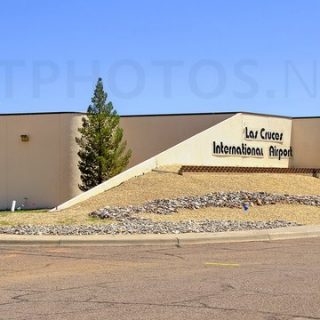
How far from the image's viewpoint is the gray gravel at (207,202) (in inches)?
850

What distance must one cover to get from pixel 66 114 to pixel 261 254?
19.4m

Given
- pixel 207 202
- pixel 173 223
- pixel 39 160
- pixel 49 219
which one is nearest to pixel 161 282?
pixel 173 223

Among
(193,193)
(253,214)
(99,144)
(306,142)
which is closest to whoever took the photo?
(253,214)

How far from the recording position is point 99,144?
30984 millimetres

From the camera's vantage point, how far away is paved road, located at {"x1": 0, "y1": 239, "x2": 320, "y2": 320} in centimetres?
819

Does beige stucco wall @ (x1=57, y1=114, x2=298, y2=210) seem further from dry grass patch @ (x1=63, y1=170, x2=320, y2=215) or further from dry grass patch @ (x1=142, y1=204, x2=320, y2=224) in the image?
dry grass patch @ (x1=142, y1=204, x2=320, y2=224)

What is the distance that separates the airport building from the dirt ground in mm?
1751

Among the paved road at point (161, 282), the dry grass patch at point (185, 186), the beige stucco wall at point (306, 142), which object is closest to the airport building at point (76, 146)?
the dry grass patch at point (185, 186)

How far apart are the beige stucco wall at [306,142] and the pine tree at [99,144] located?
12076 millimetres

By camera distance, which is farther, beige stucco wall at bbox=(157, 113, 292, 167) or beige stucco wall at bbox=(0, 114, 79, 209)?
beige stucco wall at bbox=(0, 114, 79, 209)

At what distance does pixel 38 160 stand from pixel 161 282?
22.3m

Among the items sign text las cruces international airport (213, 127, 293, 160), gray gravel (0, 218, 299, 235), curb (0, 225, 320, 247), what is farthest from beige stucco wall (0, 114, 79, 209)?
curb (0, 225, 320, 247)

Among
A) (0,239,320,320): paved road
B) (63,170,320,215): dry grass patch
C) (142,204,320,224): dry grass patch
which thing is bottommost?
(142,204,320,224): dry grass patch

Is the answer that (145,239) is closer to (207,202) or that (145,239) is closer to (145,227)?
(145,227)
